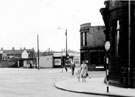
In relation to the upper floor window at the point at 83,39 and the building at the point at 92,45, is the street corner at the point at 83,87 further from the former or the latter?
the upper floor window at the point at 83,39

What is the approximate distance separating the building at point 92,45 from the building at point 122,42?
88.9ft

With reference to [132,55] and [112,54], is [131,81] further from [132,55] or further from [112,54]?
[112,54]

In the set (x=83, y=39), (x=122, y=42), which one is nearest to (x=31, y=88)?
(x=122, y=42)

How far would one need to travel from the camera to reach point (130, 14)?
17.8 metres

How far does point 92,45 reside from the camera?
48125 millimetres

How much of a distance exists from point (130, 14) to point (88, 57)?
30341mm

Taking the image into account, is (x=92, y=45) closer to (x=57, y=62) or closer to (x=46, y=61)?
(x=57, y=62)

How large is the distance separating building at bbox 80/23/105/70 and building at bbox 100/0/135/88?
2711cm

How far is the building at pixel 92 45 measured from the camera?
155 ft

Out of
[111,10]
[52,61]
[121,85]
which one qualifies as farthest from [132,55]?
[52,61]

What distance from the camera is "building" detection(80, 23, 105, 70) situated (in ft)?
155

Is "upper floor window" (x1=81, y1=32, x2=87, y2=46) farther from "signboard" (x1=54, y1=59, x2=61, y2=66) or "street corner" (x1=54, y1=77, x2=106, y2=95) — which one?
"street corner" (x1=54, y1=77, x2=106, y2=95)

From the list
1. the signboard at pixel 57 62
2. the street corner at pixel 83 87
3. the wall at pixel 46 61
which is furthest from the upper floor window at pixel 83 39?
the street corner at pixel 83 87

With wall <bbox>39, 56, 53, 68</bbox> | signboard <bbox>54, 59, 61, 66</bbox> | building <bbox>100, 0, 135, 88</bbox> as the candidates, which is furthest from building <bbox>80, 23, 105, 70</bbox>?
building <bbox>100, 0, 135, 88</bbox>
